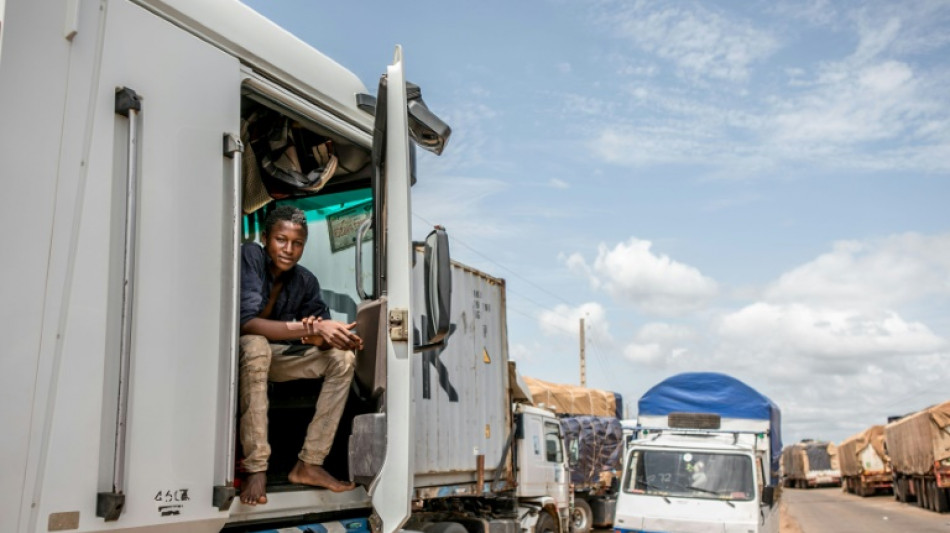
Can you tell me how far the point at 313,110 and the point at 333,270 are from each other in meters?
1.46

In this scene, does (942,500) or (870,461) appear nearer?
(942,500)

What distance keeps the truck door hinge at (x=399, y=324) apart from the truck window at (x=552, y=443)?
7801 millimetres

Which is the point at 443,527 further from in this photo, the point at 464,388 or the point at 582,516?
the point at 582,516

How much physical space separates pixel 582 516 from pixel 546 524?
29.3ft

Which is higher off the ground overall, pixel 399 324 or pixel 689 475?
pixel 399 324

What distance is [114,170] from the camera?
3.04 metres

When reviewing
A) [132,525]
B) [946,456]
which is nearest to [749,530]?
[132,525]

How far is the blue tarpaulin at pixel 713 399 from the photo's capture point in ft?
54.3

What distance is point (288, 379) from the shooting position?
4.23 meters

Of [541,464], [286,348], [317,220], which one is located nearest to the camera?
[286,348]

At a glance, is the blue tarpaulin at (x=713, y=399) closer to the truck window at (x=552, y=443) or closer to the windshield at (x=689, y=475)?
the windshield at (x=689, y=475)

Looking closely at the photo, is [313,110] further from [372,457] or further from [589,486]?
[589,486]

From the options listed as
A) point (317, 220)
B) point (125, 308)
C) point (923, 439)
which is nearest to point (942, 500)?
point (923, 439)

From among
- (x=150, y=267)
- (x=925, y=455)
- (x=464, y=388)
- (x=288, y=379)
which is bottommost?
(x=925, y=455)
